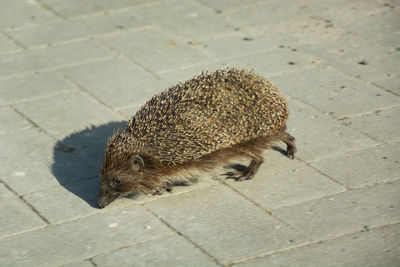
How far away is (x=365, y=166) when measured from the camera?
23.4ft

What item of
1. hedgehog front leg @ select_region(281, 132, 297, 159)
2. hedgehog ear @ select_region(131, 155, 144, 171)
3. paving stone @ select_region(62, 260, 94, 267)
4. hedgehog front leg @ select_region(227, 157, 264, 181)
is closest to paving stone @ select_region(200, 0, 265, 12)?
hedgehog front leg @ select_region(281, 132, 297, 159)

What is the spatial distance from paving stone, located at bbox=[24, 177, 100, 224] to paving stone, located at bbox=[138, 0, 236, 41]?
3932mm

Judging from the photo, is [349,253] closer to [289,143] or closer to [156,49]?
[289,143]

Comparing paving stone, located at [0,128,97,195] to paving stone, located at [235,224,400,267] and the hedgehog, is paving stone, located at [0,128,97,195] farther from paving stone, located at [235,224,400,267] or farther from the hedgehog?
paving stone, located at [235,224,400,267]

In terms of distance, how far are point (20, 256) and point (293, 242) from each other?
2.21 m

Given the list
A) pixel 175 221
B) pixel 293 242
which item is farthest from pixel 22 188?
pixel 293 242

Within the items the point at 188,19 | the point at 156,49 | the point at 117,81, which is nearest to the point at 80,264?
the point at 117,81

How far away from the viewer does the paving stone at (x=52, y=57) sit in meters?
9.47

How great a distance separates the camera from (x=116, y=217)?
644 cm

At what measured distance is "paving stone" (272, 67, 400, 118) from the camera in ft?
27.5

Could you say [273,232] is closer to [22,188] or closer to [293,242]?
[293,242]

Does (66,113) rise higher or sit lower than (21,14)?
lower

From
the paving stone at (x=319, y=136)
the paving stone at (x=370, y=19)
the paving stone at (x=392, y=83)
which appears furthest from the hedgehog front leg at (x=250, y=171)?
the paving stone at (x=370, y=19)

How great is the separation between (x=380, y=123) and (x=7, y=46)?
519 centimetres
